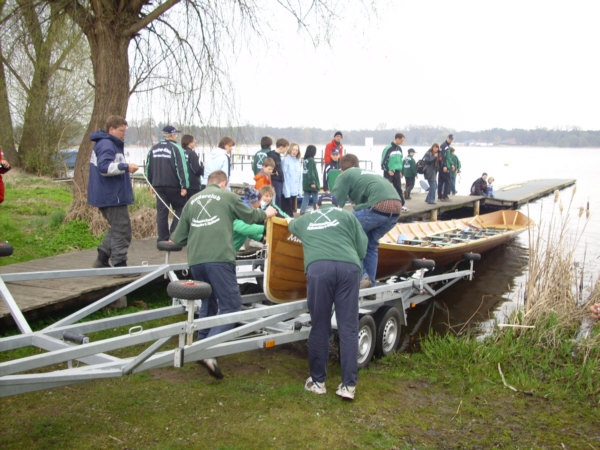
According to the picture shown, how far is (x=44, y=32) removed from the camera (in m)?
10.3

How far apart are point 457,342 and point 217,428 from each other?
3.34m

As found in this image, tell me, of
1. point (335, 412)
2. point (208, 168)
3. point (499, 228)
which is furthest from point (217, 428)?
point (499, 228)

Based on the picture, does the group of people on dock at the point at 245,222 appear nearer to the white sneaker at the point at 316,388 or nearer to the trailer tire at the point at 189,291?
the white sneaker at the point at 316,388

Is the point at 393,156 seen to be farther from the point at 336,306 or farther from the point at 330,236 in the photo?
the point at 336,306

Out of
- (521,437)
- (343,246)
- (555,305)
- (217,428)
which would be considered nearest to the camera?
(217,428)

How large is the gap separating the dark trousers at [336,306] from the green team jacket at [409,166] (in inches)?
490

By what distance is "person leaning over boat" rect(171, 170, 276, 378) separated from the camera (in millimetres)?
4672

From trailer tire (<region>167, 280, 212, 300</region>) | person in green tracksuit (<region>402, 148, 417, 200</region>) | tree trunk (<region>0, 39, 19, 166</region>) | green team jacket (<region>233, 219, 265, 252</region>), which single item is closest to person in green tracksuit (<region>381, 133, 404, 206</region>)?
person in green tracksuit (<region>402, 148, 417, 200</region>)

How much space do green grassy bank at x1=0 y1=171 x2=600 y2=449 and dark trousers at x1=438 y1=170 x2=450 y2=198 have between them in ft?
40.4

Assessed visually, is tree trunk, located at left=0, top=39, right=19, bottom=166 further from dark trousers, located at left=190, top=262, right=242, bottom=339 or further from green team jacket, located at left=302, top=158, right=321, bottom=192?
dark trousers, located at left=190, top=262, right=242, bottom=339

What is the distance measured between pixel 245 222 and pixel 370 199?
1971 millimetres

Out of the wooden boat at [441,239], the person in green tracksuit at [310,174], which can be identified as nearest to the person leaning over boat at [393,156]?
the wooden boat at [441,239]

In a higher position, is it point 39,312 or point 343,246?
point 343,246

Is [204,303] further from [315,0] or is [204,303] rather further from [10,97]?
[10,97]
